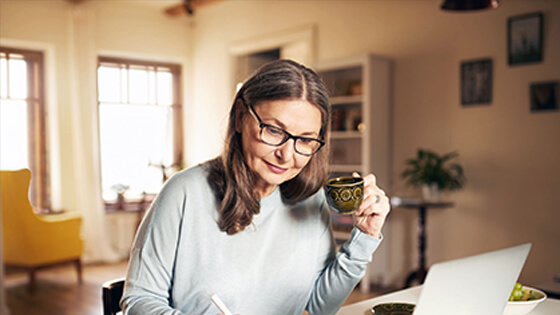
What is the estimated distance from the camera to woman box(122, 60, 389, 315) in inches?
45.4

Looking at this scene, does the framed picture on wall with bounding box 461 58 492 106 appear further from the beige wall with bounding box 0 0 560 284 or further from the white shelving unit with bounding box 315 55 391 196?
the white shelving unit with bounding box 315 55 391 196

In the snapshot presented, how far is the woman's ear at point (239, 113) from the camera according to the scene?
1.23 metres

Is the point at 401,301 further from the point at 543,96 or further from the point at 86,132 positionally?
the point at 86,132

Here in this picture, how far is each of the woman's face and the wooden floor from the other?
10.1ft

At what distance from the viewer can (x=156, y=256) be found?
1161 millimetres

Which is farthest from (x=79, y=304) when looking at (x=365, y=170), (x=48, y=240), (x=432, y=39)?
(x=432, y=39)

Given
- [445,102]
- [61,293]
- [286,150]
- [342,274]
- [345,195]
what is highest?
[445,102]

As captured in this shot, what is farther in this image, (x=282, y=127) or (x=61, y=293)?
(x=61, y=293)

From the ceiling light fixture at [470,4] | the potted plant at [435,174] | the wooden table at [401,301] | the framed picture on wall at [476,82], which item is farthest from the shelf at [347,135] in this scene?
the wooden table at [401,301]

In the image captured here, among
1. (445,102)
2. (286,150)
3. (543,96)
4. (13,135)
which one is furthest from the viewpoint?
(13,135)

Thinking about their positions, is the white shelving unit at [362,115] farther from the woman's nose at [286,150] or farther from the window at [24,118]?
the window at [24,118]

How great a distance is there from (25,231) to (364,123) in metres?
3.09

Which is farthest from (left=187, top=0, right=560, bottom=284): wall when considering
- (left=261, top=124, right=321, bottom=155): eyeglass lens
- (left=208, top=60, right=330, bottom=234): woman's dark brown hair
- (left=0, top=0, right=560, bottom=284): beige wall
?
(left=261, top=124, right=321, bottom=155): eyeglass lens

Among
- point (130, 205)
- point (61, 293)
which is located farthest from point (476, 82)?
point (130, 205)
